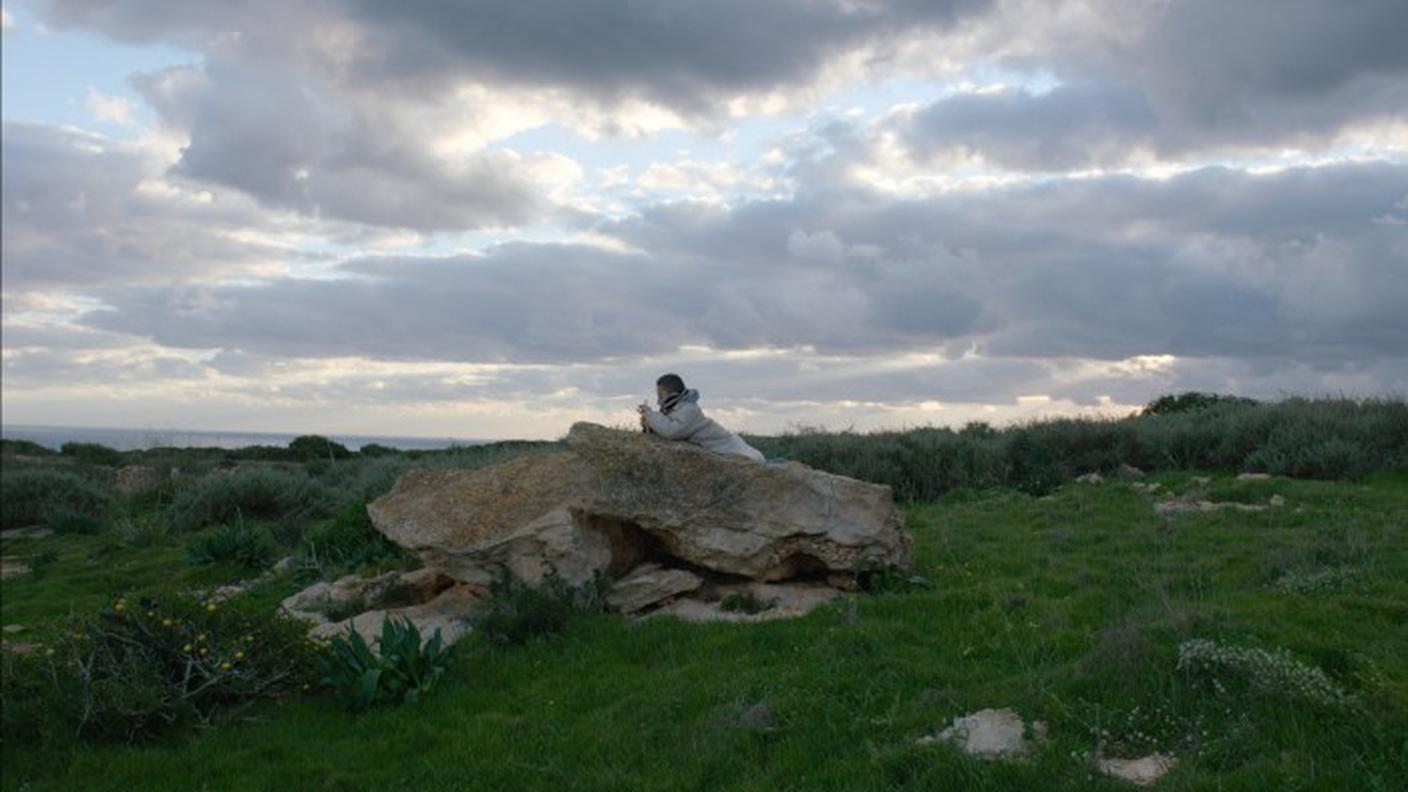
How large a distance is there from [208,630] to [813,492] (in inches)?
207

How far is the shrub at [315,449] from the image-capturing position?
126 feet

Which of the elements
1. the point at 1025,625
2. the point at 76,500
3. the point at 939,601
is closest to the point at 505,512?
the point at 939,601

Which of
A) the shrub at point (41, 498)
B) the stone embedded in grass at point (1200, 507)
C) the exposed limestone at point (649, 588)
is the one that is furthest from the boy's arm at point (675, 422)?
the shrub at point (41, 498)

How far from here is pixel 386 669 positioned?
8.47m

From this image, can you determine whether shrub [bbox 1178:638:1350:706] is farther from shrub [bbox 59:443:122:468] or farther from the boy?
shrub [bbox 59:443:122:468]

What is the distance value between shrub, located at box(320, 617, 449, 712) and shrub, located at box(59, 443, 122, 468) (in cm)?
2983

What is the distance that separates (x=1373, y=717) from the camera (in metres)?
5.79

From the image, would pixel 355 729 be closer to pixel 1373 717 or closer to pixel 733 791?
pixel 733 791

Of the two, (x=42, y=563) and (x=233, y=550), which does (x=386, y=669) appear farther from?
(x=42, y=563)

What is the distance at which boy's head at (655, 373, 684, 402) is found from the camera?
1084 centimetres

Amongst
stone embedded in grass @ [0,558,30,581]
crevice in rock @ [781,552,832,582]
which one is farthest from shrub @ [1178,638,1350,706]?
stone embedded in grass @ [0,558,30,581]

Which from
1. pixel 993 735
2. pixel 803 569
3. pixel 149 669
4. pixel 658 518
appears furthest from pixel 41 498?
pixel 993 735

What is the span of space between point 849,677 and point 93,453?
36.8 meters

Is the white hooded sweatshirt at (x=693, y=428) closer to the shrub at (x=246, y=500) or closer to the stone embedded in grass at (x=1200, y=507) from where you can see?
the stone embedded in grass at (x=1200, y=507)
